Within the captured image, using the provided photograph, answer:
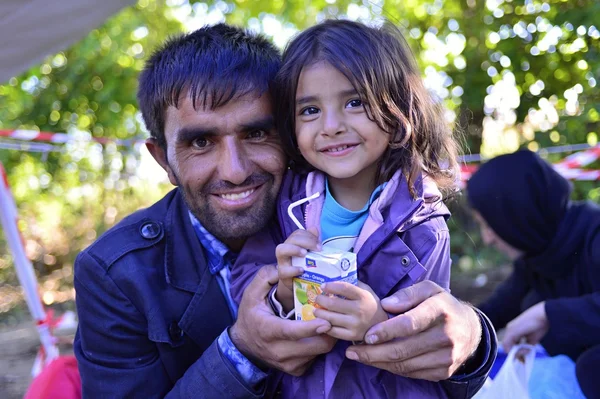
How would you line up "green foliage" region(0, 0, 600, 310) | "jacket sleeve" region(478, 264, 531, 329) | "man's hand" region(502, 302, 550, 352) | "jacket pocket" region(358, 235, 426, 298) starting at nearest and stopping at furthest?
"jacket pocket" region(358, 235, 426, 298)
"man's hand" region(502, 302, 550, 352)
"jacket sleeve" region(478, 264, 531, 329)
"green foliage" region(0, 0, 600, 310)

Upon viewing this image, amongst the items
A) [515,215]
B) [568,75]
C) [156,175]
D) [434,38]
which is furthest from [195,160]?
[156,175]

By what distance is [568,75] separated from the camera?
396cm

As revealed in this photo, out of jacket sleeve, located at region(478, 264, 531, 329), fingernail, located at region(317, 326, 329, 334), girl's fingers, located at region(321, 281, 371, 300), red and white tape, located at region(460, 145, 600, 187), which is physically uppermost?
girl's fingers, located at region(321, 281, 371, 300)

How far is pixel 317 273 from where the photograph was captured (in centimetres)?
154

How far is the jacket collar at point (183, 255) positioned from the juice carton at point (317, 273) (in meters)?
0.55

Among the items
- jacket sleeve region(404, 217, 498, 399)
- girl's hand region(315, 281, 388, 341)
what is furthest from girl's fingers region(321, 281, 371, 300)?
jacket sleeve region(404, 217, 498, 399)

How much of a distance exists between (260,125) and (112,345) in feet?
2.69

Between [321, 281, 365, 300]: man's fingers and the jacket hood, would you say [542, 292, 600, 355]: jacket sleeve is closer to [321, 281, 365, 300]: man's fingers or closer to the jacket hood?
the jacket hood

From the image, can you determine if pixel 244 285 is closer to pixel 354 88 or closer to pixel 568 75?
pixel 354 88

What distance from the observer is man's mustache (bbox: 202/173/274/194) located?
6.42ft

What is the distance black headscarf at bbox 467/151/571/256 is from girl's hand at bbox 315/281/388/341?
5.47 ft

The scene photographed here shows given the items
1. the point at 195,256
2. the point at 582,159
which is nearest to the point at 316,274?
the point at 195,256

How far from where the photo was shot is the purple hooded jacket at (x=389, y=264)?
176 centimetres

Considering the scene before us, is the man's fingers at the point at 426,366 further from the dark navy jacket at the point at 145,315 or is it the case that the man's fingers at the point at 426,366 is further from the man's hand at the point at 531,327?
the man's hand at the point at 531,327
